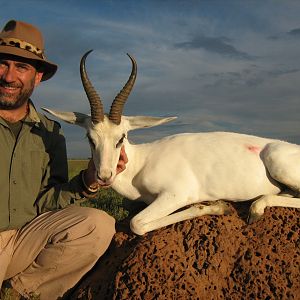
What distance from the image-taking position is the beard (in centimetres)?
614

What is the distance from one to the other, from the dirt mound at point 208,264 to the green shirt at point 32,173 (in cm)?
115

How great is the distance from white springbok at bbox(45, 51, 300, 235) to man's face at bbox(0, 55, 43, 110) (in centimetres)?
56

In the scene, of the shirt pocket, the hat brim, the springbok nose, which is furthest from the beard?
the springbok nose

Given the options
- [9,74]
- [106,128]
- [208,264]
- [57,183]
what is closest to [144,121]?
[106,128]

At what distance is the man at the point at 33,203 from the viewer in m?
5.85

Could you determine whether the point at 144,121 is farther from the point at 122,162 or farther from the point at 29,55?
the point at 29,55

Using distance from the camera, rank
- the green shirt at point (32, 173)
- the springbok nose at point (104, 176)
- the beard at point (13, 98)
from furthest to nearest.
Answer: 1. the beard at point (13, 98)
2. the green shirt at point (32, 173)
3. the springbok nose at point (104, 176)

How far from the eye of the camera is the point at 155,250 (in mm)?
5355

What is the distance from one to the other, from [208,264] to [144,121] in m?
2.32

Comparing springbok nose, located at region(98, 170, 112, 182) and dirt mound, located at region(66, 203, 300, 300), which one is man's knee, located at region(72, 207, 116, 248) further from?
springbok nose, located at region(98, 170, 112, 182)

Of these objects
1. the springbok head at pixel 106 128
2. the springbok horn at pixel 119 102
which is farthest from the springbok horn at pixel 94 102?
the springbok horn at pixel 119 102

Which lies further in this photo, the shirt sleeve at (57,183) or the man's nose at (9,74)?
the shirt sleeve at (57,183)

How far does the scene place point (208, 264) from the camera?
5.32 metres

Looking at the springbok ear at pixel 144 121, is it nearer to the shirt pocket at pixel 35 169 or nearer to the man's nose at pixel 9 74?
the shirt pocket at pixel 35 169
